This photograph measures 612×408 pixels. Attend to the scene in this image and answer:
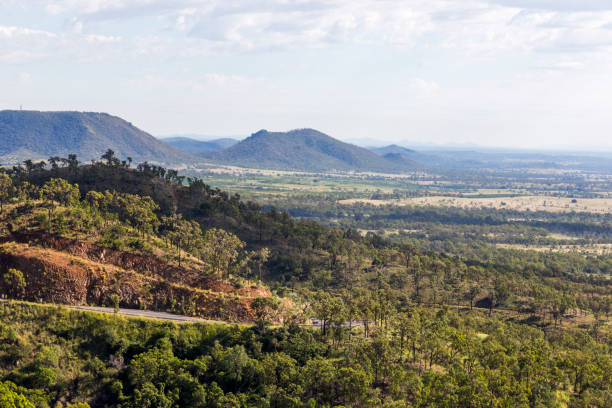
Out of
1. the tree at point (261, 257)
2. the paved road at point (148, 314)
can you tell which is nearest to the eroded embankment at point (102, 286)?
the paved road at point (148, 314)

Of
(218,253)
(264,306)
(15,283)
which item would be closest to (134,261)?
(218,253)

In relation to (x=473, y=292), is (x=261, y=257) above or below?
above

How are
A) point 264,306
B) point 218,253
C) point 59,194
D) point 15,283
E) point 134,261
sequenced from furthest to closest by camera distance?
1. point 59,194
2. point 218,253
3. point 134,261
4. point 264,306
5. point 15,283

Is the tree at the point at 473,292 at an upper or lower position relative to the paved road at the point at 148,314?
lower

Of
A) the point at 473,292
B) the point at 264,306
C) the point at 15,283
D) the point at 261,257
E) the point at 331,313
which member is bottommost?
the point at 473,292

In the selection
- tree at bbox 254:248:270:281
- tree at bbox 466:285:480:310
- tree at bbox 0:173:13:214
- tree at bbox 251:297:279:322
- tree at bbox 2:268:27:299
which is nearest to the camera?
tree at bbox 2:268:27:299

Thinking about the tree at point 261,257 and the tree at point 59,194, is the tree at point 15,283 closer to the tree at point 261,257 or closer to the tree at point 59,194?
the tree at point 59,194

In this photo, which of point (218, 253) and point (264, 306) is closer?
point (264, 306)

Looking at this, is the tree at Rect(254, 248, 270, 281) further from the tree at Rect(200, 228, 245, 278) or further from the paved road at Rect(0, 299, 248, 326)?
the paved road at Rect(0, 299, 248, 326)

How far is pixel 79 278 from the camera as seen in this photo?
74688 mm

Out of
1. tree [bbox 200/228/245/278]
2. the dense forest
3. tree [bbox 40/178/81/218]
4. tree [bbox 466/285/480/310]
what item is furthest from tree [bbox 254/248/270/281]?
tree [bbox 466/285/480/310]

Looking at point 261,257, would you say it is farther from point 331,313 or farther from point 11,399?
point 11,399

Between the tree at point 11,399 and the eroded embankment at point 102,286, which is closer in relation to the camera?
the tree at point 11,399

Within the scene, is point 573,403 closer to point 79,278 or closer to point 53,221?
point 79,278
